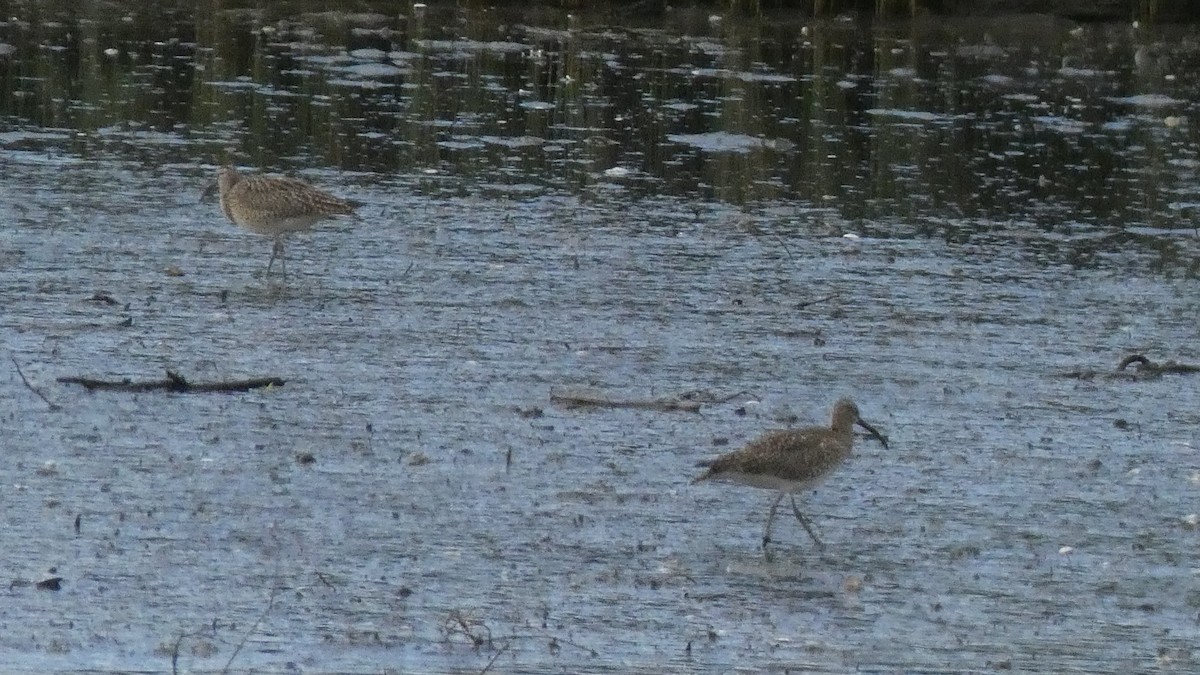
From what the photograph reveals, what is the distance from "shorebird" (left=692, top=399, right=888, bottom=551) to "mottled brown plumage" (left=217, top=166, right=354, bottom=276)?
4750 mm

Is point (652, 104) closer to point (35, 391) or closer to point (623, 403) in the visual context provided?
point (623, 403)

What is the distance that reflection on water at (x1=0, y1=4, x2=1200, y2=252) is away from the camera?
15891mm

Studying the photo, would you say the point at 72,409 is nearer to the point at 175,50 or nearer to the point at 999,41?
the point at 175,50

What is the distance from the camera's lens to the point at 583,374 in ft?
33.3

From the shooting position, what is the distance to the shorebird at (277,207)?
12375mm

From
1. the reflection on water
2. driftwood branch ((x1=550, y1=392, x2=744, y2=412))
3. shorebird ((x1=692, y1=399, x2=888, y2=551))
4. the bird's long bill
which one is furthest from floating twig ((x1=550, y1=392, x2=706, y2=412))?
the reflection on water

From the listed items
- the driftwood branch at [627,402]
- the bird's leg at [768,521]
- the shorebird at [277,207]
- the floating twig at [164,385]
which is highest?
the shorebird at [277,207]

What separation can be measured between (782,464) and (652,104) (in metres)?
11.8

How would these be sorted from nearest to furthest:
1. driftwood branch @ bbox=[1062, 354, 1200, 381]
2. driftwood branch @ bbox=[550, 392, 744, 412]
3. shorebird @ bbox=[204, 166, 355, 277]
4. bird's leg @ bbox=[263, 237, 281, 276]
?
driftwood branch @ bbox=[550, 392, 744, 412] → driftwood branch @ bbox=[1062, 354, 1200, 381] → bird's leg @ bbox=[263, 237, 281, 276] → shorebird @ bbox=[204, 166, 355, 277]

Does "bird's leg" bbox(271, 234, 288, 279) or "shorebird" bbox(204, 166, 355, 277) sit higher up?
"shorebird" bbox(204, 166, 355, 277)

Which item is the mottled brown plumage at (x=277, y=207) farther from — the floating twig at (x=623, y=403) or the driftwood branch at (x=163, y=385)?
the floating twig at (x=623, y=403)

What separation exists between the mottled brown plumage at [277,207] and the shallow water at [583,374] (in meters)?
0.27

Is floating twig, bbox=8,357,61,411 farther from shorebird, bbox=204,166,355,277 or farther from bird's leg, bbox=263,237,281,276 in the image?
shorebird, bbox=204,166,355,277

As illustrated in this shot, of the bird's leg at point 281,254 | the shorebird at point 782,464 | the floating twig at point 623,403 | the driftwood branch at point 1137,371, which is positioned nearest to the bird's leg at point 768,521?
the shorebird at point 782,464
